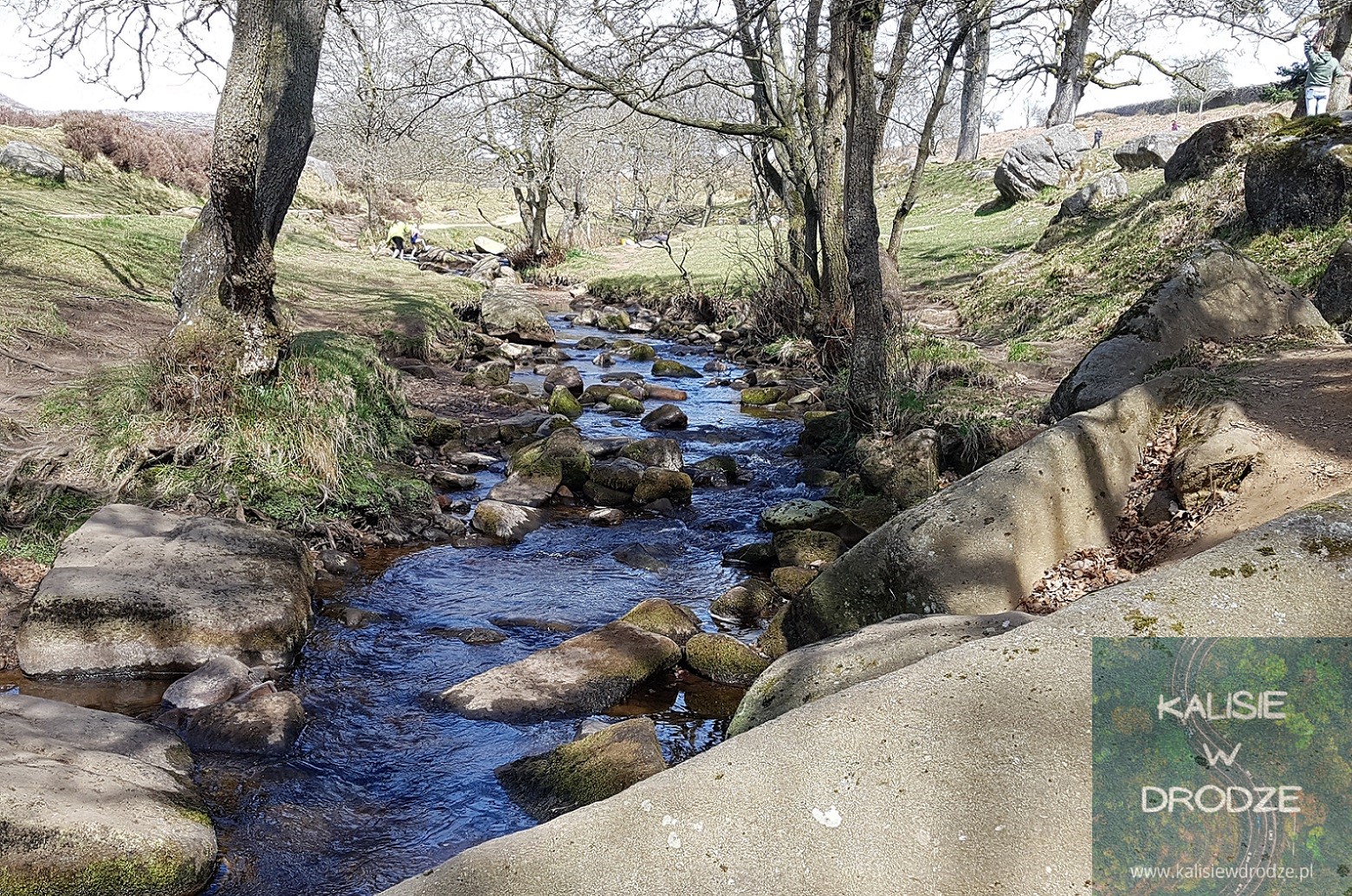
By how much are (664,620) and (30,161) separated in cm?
2119

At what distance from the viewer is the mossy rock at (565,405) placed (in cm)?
1212

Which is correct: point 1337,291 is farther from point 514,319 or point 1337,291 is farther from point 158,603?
point 514,319

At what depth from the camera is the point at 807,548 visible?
7.14m

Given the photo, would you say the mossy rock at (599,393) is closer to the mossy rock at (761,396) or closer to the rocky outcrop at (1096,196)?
the mossy rock at (761,396)

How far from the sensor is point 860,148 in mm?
8625

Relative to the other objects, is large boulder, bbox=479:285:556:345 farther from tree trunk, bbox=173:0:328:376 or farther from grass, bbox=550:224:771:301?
tree trunk, bbox=173:0:328:376

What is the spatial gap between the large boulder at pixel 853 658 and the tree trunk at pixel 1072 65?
29.9 feet

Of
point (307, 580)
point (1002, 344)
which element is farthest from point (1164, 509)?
point (1002, 344)

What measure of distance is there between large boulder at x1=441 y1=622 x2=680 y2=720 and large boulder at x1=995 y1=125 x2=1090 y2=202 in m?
Result: 19.8

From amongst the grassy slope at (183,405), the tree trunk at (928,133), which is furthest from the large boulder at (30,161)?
the tree trunk at (928,133)

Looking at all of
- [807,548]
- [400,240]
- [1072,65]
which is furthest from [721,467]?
[400,240]

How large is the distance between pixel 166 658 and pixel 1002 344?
10.7 meters

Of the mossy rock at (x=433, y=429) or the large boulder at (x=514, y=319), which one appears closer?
the mossy rock at (x=433, y=429)

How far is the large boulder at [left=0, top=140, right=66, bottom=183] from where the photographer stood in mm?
19969
